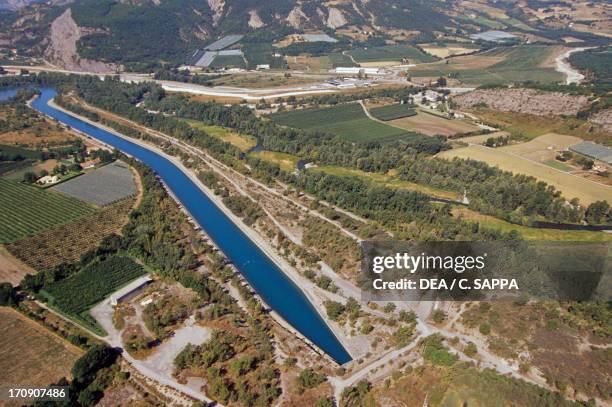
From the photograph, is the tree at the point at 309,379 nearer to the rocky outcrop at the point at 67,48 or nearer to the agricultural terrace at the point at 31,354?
the agricultural terrace at the point at 31,354

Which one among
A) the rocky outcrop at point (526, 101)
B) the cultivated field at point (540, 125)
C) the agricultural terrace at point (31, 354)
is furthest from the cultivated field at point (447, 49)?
the agricultural terrace at point (31, 354)

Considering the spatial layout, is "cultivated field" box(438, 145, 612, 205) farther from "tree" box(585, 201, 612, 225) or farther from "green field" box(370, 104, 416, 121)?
"green field" box(370, 104, 416, 121)

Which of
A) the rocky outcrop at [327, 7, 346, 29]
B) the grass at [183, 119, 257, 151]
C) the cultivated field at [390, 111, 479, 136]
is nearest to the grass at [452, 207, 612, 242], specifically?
the cultivated field at [390, 111, 479, 136]

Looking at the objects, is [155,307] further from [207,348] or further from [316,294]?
[316,294]

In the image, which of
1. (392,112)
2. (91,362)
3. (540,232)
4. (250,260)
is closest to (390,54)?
(392,112)

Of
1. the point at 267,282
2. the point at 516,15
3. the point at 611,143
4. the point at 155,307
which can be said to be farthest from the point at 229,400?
the point at 516,15
